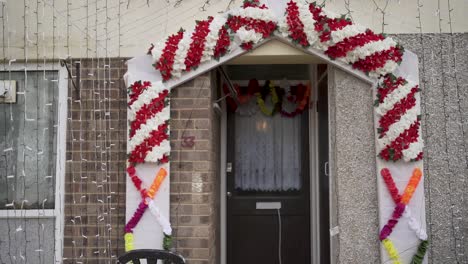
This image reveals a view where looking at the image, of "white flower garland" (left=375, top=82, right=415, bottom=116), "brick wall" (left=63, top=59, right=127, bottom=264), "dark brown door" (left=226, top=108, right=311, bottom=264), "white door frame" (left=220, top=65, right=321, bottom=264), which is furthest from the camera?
"dark brown door" (left=226, top=108, right=311, bottom=264)

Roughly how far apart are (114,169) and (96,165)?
0.18 metres

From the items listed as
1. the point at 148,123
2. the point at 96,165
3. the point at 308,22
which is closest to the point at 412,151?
the point at 308,22

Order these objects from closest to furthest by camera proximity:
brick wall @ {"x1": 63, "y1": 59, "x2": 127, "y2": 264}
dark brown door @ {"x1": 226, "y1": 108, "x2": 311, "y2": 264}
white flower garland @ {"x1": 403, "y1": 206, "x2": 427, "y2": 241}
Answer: white flower garland @ {"x1": 403, "y1": 206, "x2": 427, "y2": 241}
brick wall @ {"x1": 63, "y1": 59, "x2": 127, "y2": 264}
dark brown door @ {"x1": 226, "y1": 108, "x2": 311, "y2": 264}

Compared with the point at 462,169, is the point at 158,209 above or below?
below

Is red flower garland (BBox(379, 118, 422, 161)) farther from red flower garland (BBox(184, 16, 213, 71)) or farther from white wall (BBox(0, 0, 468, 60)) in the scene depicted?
red flower garland (BBox(184, 16, 213, 71))

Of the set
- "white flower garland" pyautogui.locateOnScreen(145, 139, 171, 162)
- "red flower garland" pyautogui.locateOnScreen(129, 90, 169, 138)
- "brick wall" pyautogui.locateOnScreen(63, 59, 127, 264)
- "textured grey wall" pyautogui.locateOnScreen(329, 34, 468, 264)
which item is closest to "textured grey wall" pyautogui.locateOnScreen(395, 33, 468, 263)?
"textured grey wall" pyautogui.locateOnScreen(329, 34, 468, 264)

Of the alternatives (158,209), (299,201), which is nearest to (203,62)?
(158,209)

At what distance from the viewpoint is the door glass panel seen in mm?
5605

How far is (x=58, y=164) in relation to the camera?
4.41m

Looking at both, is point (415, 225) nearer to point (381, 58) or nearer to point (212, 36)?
point (381, 58)

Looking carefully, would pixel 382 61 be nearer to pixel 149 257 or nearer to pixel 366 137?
pixel 366 137

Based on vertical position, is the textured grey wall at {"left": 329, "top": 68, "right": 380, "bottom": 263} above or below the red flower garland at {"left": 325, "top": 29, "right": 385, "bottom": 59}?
below

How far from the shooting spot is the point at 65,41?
4.51 meters

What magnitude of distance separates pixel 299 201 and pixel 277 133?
86 centimetres
